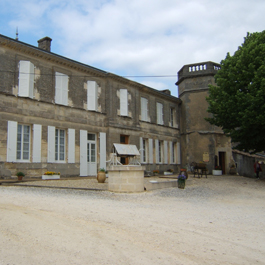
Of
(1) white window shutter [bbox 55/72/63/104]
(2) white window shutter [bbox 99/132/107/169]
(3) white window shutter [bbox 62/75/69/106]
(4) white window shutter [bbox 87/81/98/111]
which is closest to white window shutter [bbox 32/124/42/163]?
(1) white window shutter [bbox 55/72/63/104]

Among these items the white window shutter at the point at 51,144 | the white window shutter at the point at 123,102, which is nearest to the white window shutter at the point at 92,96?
the white window shutter at the point at 123,102

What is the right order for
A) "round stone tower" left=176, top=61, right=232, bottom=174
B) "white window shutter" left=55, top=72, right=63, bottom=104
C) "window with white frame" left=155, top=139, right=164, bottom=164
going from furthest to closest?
"round stone tower" left=176, top=61, right=232, bottom=174
"window with white frame" left=155, top=139, right=164, bottom=164
"white window shutter" left=55, top=72, right=63, bottom=104

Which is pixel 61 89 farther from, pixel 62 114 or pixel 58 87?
pixel 62 114

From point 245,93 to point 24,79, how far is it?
1140 centimetres

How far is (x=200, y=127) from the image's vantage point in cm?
2236

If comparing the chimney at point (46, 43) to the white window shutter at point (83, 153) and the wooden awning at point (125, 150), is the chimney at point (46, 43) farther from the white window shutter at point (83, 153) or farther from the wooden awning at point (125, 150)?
the wooden awning at point (125, 150)

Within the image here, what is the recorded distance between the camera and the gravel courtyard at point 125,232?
3.72 metres

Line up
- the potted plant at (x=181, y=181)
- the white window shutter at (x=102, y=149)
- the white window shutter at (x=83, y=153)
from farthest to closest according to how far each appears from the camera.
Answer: the white window shutter at (x=102, y=149) < the white window shutter at (x=83, y=153) < the potted plant at (x=181, y=181)

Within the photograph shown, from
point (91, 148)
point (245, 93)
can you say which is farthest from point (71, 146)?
point (245, 93)

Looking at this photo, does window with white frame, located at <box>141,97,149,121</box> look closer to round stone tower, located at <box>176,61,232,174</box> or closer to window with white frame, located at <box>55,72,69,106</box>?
round stone tower, located at <box>176,61,232,174</box>

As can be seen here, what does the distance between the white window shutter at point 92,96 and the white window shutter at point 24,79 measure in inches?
153

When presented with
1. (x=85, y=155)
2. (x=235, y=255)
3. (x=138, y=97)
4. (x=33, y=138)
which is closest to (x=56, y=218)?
(x=235, y=255)

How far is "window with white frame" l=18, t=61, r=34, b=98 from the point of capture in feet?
43.9

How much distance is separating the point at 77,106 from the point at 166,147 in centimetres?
897
